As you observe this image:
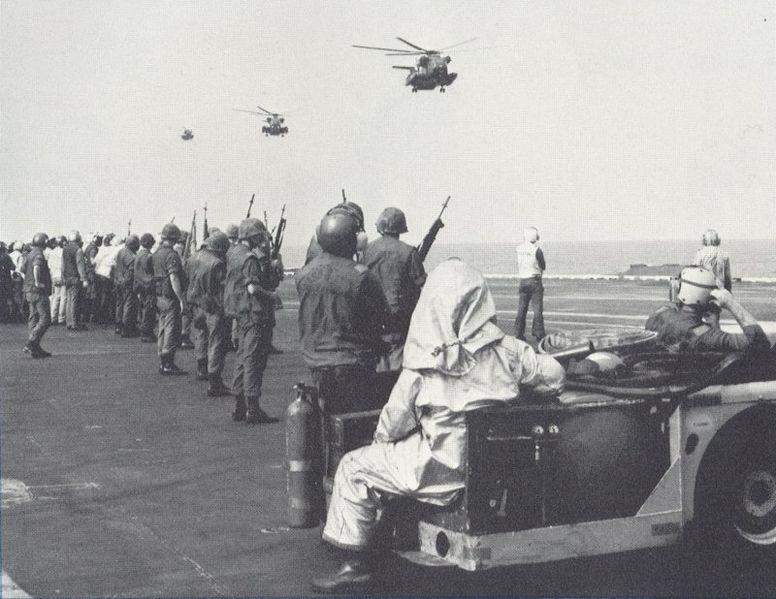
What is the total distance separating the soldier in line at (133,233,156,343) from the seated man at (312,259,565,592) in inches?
473

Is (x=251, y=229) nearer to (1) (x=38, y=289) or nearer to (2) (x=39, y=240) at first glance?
(1) (x=38, y=289)

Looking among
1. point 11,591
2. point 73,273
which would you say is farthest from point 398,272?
point 73,273

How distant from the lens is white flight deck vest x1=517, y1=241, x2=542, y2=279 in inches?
734

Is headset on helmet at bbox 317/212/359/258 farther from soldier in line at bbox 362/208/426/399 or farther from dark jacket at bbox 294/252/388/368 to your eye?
soldier in line at bbox 362/208/426/399

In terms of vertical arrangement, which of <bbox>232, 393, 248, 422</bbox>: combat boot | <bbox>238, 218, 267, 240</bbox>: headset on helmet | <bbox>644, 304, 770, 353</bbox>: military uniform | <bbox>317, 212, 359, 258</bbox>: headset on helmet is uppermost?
<bbox>238, 218, 267, 240</bbox>: headset on helmet

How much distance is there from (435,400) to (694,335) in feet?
7.53

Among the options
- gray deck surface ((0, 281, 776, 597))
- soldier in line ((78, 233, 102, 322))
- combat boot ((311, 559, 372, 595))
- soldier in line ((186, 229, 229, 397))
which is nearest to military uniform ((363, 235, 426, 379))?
gray deck surface ((0, 281, 776, 597))

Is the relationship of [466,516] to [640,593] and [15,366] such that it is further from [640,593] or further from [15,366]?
[15,366]

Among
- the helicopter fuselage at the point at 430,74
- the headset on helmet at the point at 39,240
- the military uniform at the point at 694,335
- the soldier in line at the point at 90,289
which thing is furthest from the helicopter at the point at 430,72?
the military uniform at the point at 694,335

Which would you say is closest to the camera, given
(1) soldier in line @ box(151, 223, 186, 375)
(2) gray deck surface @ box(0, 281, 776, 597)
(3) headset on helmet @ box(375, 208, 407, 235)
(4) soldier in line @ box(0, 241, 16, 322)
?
(2) gray deck surface @ box(0, 281, 776, 597)

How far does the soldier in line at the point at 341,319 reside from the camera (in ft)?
22.4

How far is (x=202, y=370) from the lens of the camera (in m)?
14.6

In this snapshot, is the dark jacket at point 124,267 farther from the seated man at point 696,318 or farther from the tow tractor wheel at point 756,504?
the tow tractor wheel at point 756,504

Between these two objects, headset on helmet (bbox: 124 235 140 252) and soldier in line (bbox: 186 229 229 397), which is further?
headset on helmet (bbox: 124 235 140 252)
